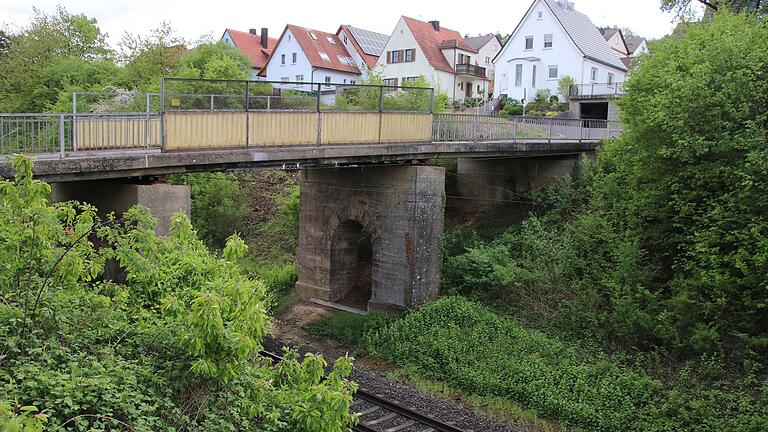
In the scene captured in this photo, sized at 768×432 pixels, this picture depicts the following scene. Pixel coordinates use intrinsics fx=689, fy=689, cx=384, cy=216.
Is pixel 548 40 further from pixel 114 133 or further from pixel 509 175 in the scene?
pixel 114 133

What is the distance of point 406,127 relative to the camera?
18.9m

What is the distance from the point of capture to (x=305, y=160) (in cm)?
1634

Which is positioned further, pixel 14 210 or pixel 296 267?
pixel 296 267

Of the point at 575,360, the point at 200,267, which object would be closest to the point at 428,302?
the point at 575,360

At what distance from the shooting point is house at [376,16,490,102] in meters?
48.8

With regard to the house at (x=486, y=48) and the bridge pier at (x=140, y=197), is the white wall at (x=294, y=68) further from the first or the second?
the bridge pier at (x=140, y=197)

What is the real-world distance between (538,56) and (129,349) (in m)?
40.5

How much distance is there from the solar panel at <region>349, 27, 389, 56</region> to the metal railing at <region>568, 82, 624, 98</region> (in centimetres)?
2110

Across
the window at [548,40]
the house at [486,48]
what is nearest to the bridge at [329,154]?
the window at [548,40]

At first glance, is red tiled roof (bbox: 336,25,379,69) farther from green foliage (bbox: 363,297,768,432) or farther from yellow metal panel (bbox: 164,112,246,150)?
yellow metal panel (bbox: 164,112,246,150)

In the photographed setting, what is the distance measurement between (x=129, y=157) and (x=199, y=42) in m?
20.4

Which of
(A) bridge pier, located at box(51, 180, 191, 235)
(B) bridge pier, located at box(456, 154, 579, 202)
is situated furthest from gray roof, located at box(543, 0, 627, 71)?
(A) bridge pier, located at box(51, 180, 191, 235)

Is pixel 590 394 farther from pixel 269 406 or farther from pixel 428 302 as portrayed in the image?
pixel 269 406

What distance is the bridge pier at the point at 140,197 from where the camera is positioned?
1391 centimetres
